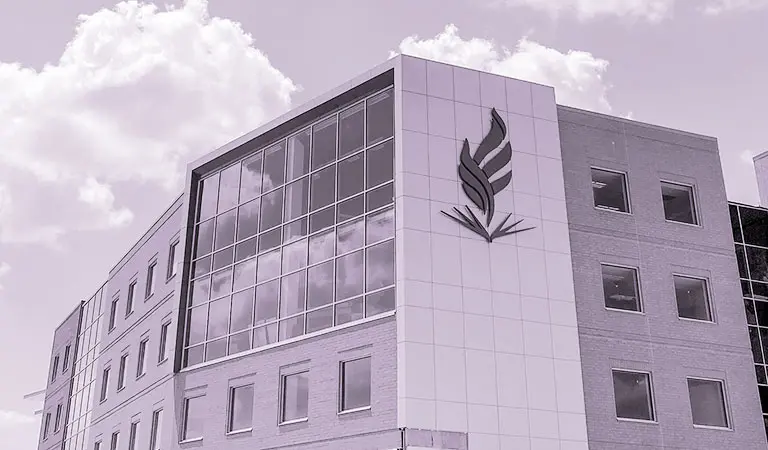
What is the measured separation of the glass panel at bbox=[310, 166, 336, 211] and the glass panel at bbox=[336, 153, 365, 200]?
302 millimetres

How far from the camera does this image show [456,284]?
2659 cm

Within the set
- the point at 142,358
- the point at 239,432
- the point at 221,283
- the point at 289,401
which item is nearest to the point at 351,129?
the point at 221,283

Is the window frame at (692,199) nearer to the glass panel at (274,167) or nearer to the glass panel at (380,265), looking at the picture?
the glass panel at (380,265)

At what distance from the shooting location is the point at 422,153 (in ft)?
91.4

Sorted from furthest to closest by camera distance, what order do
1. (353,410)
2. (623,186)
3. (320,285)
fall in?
1. (623,186)
2. (320,285)
3. (353,410)

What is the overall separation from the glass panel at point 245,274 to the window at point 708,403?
15.2 meters

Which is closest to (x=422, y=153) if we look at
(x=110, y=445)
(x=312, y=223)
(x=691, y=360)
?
(x=312, y=223)

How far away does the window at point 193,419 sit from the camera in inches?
1235

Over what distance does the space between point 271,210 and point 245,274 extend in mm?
2462

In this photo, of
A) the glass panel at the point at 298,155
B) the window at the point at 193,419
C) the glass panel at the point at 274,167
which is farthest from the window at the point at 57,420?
the glass panel at the point at 298,155

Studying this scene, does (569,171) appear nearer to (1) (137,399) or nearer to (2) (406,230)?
(2) (406,230)

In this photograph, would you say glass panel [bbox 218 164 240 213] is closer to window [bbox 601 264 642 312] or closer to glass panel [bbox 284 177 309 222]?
glass panel [bbox 284 177 309 222]

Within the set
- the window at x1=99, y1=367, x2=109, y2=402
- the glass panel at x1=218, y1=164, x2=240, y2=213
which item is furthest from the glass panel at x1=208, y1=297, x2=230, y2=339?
the window at x1=99, y1=367, x2=109, y2=402

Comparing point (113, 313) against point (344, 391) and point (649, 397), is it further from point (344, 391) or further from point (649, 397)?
point (649, 397)
